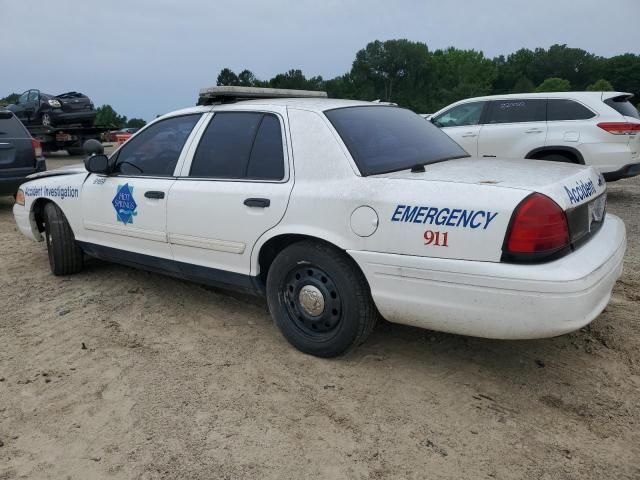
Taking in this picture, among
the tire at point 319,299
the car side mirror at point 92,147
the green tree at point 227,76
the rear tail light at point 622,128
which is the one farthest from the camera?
the green tree at point 227,76

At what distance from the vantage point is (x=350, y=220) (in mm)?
2963

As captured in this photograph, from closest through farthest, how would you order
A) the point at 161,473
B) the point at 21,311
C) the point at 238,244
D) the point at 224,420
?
the point at 161,473
the point at 224,420
the point at 238,244
the point at 21,311

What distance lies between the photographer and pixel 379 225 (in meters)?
2.86

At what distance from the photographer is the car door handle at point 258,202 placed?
331cm

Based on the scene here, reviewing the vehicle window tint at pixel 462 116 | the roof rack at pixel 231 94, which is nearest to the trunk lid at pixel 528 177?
the roof rack at pixel 231 94

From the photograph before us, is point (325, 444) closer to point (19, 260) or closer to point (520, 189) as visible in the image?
point (520, 189)

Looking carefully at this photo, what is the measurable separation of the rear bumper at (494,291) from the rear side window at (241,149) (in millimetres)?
909

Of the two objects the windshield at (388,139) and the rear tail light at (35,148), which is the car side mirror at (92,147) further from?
the rear tail light at (35,148)

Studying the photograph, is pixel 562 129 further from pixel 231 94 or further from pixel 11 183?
pixel 11 183

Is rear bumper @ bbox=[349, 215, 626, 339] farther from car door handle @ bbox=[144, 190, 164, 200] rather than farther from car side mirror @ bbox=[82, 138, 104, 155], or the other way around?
car side mirror @ bbox=[82, 138, 104, 155]

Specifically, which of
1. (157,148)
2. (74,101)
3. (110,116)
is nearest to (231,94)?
(157,148)

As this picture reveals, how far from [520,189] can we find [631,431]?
1239mm

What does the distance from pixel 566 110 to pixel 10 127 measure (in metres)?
8.34

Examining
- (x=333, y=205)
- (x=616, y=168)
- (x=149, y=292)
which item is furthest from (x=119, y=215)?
(x=616, y=168)
